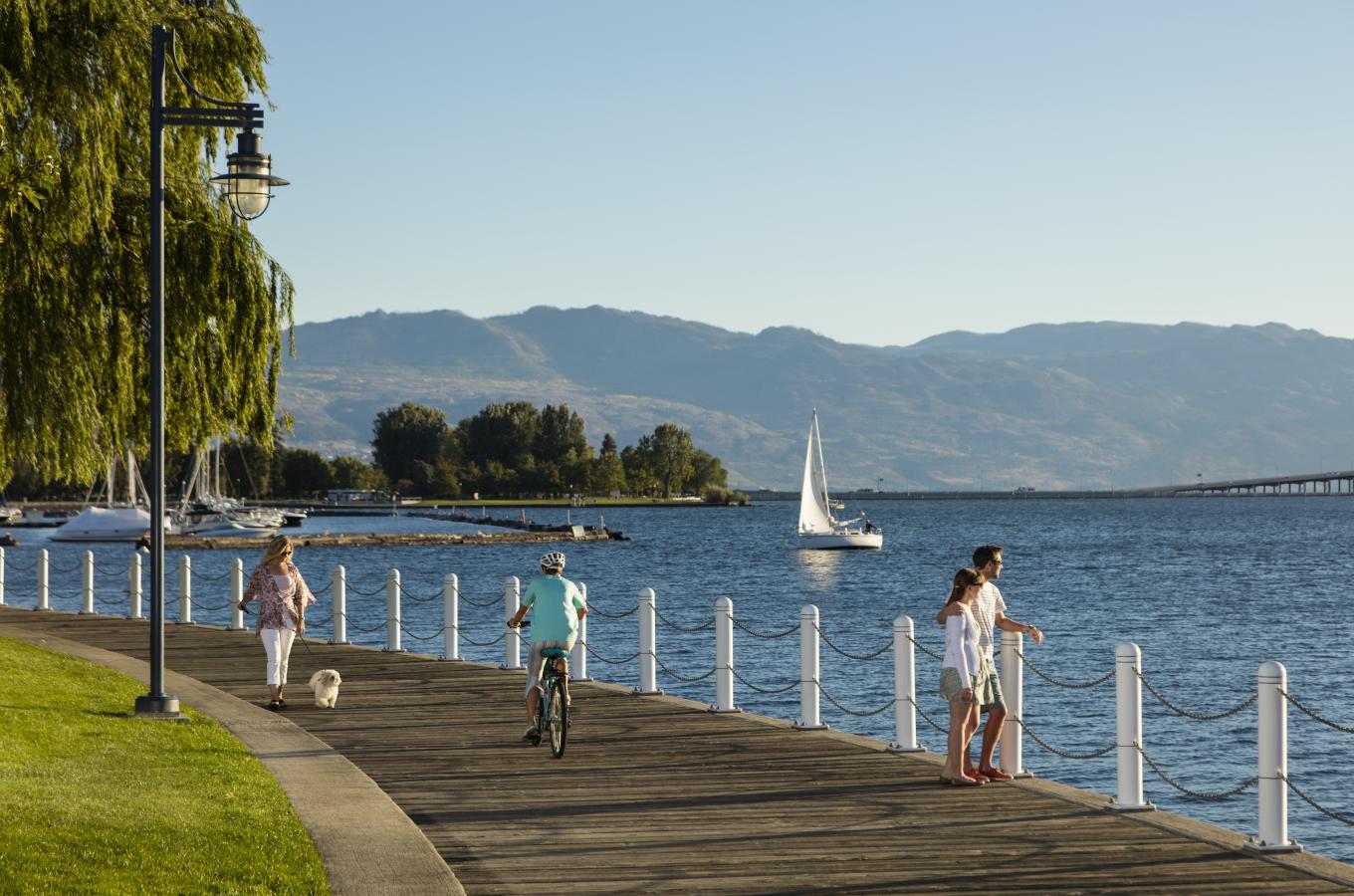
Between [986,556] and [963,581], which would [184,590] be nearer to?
[986,556]

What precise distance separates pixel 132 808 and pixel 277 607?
24.8ft

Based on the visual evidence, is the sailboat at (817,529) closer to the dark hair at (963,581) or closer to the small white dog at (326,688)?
the small white dog at (326,688)

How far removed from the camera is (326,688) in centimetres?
1955

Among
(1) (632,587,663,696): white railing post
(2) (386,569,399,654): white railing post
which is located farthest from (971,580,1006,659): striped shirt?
(2) (386,569,399,654): white railing post

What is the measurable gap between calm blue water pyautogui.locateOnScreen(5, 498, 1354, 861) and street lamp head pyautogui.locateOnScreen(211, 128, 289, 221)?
15.1 m

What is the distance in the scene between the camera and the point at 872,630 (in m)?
57.2

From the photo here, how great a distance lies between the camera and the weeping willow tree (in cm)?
2031

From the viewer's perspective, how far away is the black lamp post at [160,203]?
1692 centimetres

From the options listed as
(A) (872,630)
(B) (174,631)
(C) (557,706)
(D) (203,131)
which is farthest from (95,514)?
(C) (557,706)

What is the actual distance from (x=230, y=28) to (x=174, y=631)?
12.8 m

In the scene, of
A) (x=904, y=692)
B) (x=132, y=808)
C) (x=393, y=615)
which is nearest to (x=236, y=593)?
(x=393, y=615)

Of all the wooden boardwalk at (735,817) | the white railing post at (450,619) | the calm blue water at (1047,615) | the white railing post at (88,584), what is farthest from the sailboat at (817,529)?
the wooden boardwalk at (735,817)

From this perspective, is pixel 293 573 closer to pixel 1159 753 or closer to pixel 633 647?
pixel 1159 753

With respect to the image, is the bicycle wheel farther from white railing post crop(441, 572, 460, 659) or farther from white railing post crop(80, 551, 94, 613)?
white railing post crop(80, 551, 94, 613)
